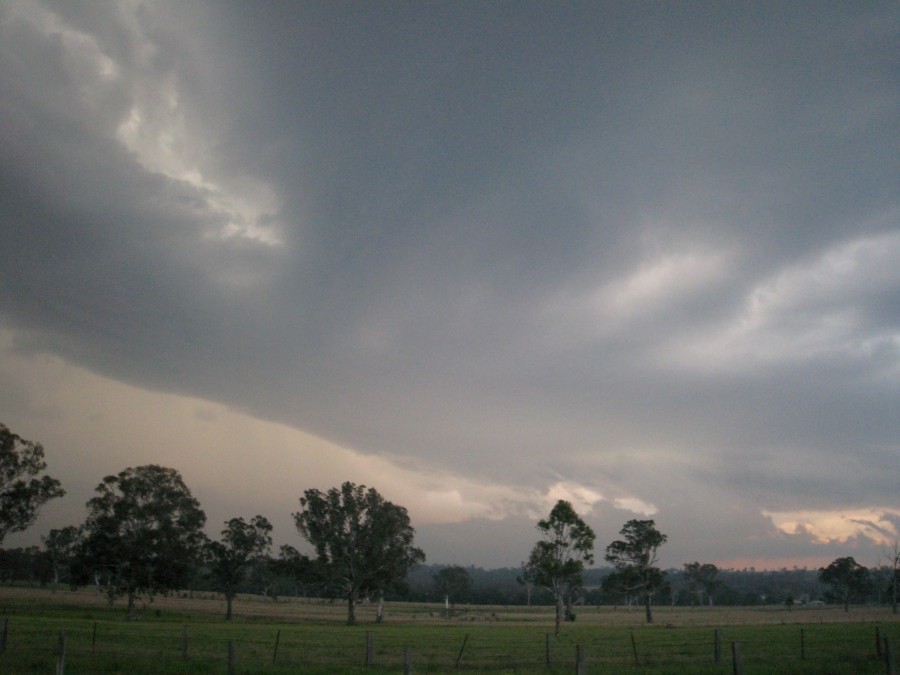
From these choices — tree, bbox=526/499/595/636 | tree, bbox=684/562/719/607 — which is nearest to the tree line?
tree, bbox=526/499/595/636

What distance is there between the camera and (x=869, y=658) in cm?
3100

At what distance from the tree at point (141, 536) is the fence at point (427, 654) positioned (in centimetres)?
3915

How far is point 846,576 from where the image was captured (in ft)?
475

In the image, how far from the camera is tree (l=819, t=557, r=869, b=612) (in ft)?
475

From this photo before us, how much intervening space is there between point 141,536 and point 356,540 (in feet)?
88.2

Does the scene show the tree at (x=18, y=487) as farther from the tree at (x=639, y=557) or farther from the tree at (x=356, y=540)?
the tree at (x=639, y=557)

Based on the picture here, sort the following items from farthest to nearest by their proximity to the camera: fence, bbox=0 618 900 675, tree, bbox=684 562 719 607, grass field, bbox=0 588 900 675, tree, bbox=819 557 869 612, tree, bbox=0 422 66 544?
tree, bbox=684 562 719 607 → tree, bbox=819 557 869 612 → tree, bbox=0 422 66 544 → grass field, bbox=0 588 900 675 → fence, bbox=0 618 900 675

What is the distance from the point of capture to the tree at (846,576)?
14477 cm

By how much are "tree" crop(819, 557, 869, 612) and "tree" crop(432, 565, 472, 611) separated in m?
85.0

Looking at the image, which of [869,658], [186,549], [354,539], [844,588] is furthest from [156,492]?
[844,588]

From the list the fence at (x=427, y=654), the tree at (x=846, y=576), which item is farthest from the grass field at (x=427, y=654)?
the tree at (x=846, y=576)

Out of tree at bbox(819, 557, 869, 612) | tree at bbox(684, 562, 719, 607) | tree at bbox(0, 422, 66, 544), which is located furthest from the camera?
tree at bbox(684, 562, 719, 607)

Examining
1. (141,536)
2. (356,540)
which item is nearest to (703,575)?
(356,540)

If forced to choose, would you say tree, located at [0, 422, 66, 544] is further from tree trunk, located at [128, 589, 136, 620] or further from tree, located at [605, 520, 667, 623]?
tree, located at [605, 520, 667, 623]
